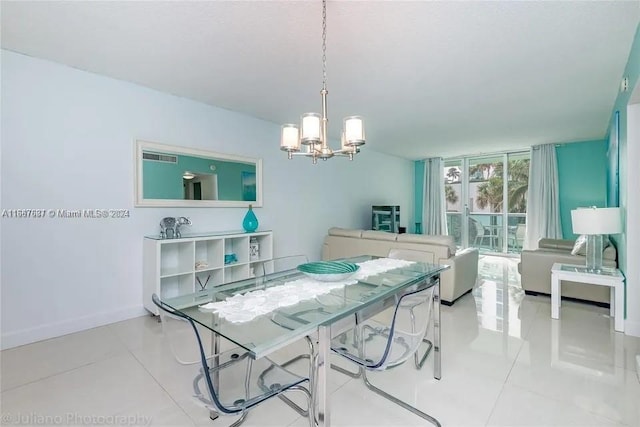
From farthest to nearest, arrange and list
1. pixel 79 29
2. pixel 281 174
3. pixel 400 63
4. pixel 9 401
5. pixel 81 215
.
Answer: pixel 281 174 → pixel 81 215 → pixel 400 63 → pixel 79 29 → pixel 9 401

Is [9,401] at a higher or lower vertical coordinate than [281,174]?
lower

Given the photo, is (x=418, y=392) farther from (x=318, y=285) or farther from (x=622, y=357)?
(x=622, y=357)

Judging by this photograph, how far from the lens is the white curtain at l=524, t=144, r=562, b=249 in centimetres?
571

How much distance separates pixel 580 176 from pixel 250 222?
619cm

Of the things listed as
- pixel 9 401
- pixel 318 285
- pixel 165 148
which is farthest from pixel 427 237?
pixel 9 401

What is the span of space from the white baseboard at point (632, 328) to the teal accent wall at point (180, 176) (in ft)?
13.3

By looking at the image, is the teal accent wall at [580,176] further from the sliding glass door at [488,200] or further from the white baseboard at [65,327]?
the white baseboard at [65,327]

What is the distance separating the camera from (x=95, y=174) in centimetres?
272

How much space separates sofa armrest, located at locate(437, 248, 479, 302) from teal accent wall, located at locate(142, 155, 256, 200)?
103 inches

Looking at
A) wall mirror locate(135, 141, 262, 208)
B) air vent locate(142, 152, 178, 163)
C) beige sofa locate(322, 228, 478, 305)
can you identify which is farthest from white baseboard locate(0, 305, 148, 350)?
beige sofa locate(322, 228, 478, 305)

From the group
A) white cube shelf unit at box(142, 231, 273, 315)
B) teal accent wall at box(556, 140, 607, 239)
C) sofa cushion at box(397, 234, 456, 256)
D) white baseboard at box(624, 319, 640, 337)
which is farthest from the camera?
teal accent wall at box(556, 140, 607, 239)

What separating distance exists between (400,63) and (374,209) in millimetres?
3661

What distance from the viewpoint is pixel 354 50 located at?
2.28 meters

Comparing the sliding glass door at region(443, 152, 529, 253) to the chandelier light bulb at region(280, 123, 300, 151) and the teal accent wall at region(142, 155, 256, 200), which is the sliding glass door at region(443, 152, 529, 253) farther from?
the chandelier light bulb at region(280, 123, 300, 151)
